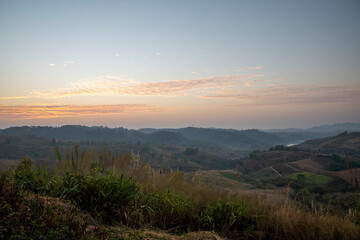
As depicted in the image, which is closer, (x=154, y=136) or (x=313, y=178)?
(x=313, y=178)

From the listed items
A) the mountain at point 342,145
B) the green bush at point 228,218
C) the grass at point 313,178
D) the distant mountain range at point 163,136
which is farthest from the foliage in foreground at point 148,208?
the distant mountain range at point 163,136

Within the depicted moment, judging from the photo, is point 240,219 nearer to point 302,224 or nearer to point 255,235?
point 255,235

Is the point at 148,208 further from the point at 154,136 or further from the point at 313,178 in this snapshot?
the point at 154,136

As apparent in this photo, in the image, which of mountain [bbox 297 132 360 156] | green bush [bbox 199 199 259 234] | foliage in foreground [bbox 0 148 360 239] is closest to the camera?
foliage in foreground [bbox 0 148 360 239]

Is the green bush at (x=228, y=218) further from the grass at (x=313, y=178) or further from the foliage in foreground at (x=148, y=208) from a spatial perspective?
the grass at (x=313, y=178)

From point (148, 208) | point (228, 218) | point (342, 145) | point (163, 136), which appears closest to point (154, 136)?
point (163, 136)

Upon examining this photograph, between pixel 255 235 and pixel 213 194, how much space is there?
1.56 metres

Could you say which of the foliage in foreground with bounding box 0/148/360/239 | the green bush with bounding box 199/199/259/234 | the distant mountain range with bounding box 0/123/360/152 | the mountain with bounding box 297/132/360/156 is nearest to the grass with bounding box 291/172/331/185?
the foliage in foreground with bounding box 0/148/360/239

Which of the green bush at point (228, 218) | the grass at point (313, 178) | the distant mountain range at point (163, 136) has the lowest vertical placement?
the distant mountain range at point (163, 136)

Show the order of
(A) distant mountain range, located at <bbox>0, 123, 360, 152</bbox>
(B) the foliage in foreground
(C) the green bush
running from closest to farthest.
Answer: (B) the foliage in foreground → (C) the green bush → (A) distant mountain range, located at <bbox>0, 123, 360, 152</bbox>

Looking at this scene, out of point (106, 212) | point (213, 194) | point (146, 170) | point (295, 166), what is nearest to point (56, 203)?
point (106, 212)

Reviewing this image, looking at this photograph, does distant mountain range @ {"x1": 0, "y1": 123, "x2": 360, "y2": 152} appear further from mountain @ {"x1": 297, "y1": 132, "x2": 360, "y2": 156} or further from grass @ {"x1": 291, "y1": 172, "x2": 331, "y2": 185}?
grass @ {"x1": 291, "y1": 172, "x2": 331, "y2": 185}

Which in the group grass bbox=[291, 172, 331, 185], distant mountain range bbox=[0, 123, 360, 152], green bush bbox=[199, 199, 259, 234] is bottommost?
distant mountain range bbox=[0, 123, 360, 152]

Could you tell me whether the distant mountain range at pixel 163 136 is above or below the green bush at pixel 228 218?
below
